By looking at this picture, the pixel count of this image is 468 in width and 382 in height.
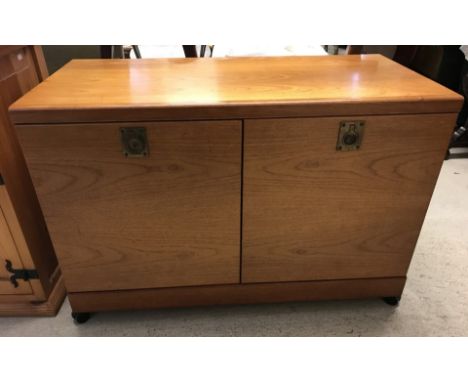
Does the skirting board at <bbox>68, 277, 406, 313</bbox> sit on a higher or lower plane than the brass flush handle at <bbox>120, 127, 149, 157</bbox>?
lower

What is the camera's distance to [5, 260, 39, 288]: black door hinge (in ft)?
3.23

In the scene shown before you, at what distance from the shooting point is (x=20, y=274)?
3.26ft

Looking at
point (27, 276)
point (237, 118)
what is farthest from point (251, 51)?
point (27, 276)

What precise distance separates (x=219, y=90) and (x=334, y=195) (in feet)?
1.23

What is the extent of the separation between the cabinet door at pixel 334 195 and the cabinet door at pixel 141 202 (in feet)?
0.20

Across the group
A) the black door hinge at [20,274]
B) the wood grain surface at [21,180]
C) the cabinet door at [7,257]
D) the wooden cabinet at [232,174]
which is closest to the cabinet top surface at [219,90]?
the wooden cabinet at [232,174]

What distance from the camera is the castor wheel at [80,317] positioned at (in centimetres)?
101

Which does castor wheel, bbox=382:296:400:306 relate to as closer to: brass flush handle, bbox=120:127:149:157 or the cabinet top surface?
the cabinet top surface

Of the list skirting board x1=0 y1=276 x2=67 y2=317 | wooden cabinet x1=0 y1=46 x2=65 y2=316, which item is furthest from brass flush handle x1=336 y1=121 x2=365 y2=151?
skirting board x1=0 y1=276 x2=67 y2=317

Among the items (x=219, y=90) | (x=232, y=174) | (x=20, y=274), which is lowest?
(x=20, y=274)

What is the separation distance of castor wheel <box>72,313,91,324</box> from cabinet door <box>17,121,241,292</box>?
→ 0.09m

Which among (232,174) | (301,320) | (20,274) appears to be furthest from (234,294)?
(20,274)

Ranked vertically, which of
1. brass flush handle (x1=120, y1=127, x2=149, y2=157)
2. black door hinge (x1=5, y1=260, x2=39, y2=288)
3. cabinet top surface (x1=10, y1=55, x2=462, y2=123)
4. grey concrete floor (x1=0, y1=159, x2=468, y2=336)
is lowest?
grey concrete floor (x1=0, y1=159, x2=468, y2=336)

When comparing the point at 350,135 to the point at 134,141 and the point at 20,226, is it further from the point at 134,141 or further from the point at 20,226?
the point at 20,226
